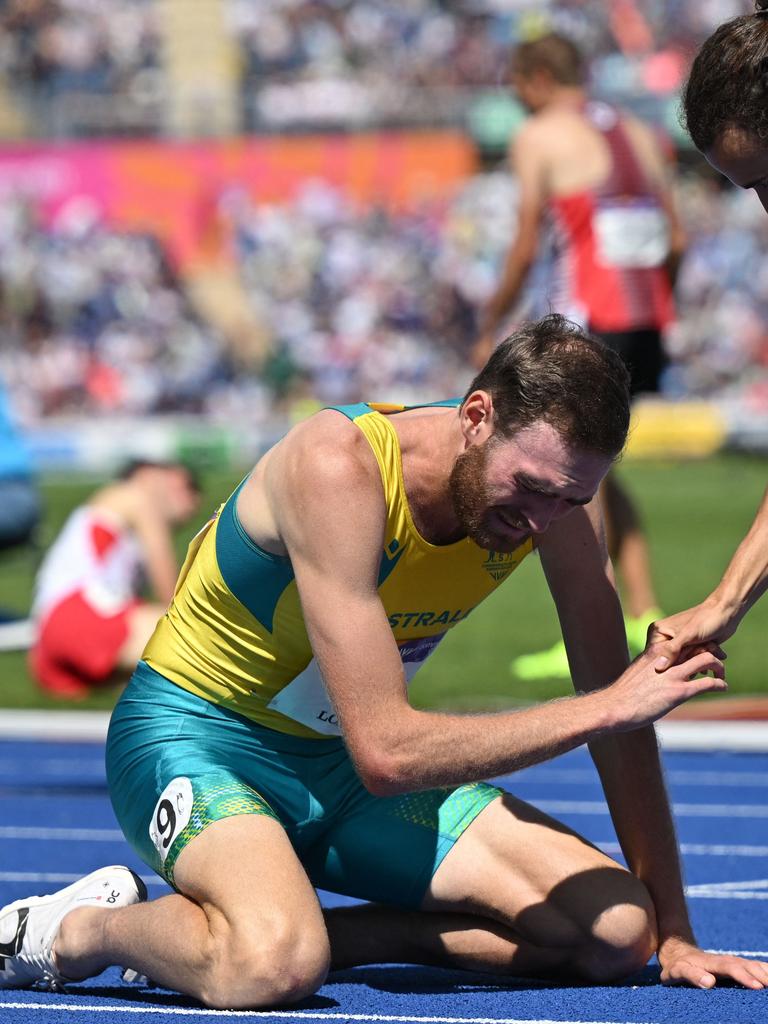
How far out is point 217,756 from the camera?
3.61 m

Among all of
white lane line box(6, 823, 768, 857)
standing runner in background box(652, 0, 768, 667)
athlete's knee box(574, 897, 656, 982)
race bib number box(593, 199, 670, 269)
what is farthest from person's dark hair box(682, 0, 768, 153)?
race bib number box(593, 199, 670, 269)

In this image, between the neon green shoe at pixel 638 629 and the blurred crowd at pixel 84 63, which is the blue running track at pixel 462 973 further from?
the blurred crowd at pixel 84 63

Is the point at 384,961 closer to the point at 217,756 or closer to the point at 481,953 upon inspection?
the point at 481,953

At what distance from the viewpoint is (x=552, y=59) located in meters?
7.31


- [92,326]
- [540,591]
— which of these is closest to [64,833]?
[540,591]

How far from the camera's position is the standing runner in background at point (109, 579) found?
6.77 m

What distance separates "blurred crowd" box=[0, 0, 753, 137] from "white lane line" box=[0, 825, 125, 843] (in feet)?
69.9

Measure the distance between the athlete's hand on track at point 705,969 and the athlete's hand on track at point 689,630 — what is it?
0.62 metres

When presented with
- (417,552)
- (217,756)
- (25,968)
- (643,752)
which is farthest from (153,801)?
(643,752)

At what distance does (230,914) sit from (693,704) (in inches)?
186

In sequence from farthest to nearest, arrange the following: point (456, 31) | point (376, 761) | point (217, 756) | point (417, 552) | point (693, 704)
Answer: point (456, 31) → point (693, 704) → point (217, 756) → point (417, 552) → point (376, 761)

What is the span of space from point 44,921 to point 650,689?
1316 millimetres

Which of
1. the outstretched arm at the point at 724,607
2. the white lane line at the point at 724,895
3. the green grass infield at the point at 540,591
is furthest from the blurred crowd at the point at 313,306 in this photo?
the outstretched arm at the point at 724,607

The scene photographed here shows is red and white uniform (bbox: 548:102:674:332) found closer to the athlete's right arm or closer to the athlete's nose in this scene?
the athlete's nose
